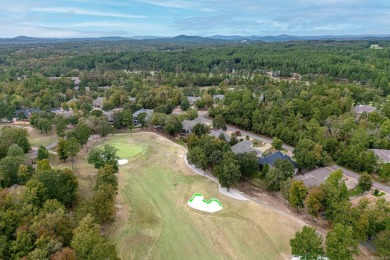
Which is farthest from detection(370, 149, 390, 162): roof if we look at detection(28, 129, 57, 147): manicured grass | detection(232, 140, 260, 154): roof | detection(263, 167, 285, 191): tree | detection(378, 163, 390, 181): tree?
detection(28, 129, 57, 147): manicured grass

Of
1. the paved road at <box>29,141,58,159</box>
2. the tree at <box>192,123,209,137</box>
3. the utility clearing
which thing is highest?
the tree at <box>192,123,209,137</box>

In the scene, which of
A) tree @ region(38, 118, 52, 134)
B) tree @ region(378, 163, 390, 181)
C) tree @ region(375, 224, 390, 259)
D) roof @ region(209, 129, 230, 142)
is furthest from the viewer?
tree @ region(38, 118, 52, 134)

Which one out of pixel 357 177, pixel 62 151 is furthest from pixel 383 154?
pixel 62 151

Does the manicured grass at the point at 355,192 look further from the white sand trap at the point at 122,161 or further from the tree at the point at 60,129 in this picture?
the tree at the point at 60,129

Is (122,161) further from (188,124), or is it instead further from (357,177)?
(357,177)

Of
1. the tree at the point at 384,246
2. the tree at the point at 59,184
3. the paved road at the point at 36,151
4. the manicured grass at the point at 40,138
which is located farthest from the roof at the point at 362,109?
the manicured grass at the point at 40,138

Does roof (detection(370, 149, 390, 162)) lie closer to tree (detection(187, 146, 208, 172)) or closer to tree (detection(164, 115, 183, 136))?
tree (detection(187, 146, 208, 172))
